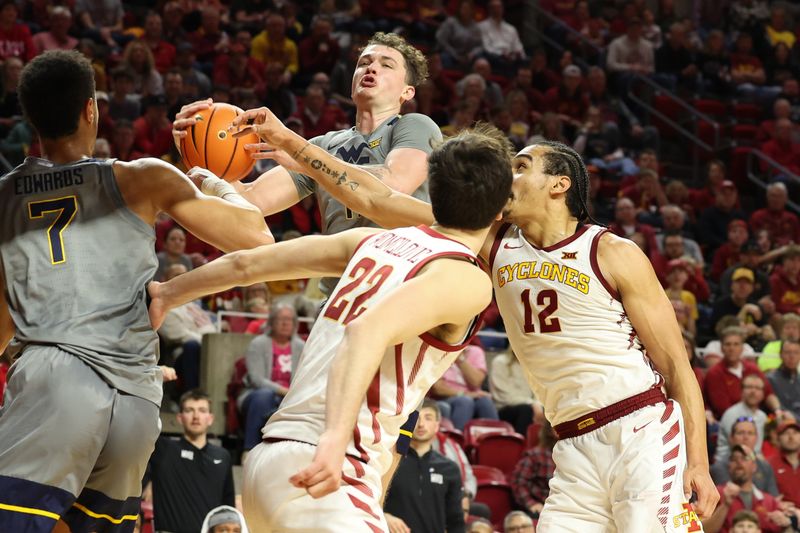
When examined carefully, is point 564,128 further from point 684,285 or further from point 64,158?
point 64,158

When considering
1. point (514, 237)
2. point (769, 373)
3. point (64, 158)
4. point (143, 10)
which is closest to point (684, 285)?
point (769, 373)

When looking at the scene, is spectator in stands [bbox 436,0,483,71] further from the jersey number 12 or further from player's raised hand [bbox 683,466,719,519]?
player's raised hand [bbox 683,466,719,519]

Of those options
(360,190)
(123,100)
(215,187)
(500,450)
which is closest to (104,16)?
(123,100)

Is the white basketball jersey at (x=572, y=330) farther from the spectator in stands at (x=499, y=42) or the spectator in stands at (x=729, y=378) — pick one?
the spectator in stands at (x=499, y=42)

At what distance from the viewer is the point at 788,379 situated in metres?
11.7

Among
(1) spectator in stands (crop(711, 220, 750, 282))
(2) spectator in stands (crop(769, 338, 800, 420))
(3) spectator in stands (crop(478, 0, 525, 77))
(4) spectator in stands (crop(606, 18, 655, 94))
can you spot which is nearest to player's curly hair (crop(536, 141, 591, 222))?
(2) spectator in stands (crop(769, 338, 800, 420))

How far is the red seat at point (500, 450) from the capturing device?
10.1 meters

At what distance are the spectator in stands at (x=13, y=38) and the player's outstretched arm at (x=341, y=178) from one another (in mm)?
8848

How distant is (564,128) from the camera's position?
1644 centimetres

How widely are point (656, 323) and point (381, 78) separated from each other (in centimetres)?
172

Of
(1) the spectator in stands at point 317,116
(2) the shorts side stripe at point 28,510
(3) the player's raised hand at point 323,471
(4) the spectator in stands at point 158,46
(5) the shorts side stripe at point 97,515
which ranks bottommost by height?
(1) the spectator in stands at point 317,116

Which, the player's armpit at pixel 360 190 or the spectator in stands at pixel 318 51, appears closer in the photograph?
the player's armpit at pixel 360 190

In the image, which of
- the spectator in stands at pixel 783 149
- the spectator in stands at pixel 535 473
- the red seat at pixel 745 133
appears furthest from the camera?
the red seat at pixel 745 133

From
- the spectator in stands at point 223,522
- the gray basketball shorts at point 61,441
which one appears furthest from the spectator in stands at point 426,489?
the gray basketball shorts at point 61,441
